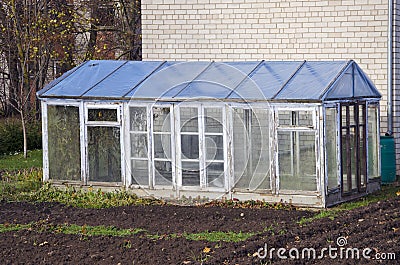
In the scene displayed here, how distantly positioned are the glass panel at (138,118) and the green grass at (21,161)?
5600 millimetres

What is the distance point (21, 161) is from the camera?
67.0ft

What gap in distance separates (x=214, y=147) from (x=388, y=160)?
3814mm

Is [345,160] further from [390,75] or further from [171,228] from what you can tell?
[171,228]

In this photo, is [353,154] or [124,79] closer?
[353,154]

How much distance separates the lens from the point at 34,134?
23375 millimetres

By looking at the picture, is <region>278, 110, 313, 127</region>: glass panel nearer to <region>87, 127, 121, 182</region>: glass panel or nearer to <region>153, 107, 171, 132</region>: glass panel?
<region>153, 107, 171, 132</region>: glass panel

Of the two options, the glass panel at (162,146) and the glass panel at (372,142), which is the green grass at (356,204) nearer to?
the glass panel at (372,142)

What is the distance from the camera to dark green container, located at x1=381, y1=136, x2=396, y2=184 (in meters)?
15.3

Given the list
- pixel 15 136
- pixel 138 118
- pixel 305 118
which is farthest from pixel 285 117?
pixel 15 136

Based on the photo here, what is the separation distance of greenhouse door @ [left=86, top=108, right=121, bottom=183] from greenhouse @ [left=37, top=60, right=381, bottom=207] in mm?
18

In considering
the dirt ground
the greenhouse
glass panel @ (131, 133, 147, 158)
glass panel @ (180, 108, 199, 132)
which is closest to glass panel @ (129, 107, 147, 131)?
the greenhouse
